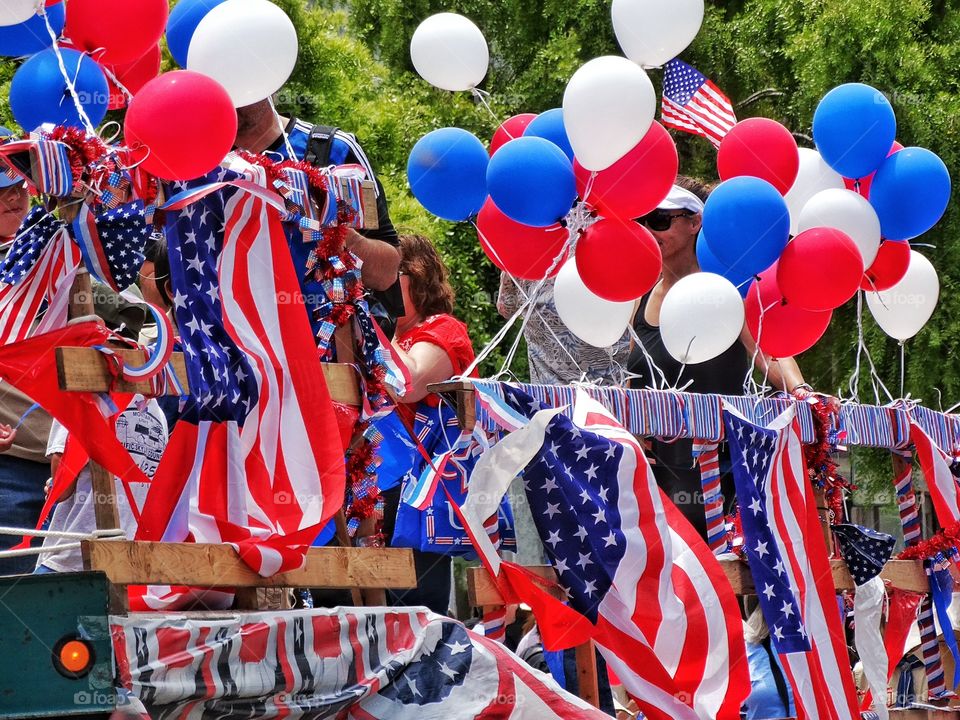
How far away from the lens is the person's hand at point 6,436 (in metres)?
4.49

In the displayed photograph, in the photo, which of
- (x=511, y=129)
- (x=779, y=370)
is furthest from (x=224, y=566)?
(x=779, y=370)

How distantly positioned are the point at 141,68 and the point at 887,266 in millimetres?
3153

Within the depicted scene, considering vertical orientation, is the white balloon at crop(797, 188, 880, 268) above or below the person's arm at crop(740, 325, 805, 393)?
above

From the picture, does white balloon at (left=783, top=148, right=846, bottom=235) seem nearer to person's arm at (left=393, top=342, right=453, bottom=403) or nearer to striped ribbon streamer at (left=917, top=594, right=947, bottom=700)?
person's arm at (left=393, top=342, right=453, bottom=403)

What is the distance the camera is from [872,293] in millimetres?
5992

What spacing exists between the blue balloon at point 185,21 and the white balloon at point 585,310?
1.51 meters

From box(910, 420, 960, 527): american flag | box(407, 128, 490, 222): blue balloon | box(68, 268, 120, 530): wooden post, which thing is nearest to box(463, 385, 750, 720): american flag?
box(407, 128, 490, 222): blue balloon

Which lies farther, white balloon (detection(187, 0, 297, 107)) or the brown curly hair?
the brown curly hair

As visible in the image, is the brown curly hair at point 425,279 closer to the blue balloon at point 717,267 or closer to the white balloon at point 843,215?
the blue balloon at point 717,267

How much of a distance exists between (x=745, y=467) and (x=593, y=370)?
0.70 meters

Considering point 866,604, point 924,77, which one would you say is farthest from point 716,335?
point 924,77

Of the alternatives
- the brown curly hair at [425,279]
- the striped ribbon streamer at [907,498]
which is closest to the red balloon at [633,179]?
the brown curly hair at [425,279]

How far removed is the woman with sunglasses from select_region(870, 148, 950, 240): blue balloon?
696 mm

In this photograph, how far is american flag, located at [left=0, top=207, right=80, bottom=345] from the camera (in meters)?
3.55
